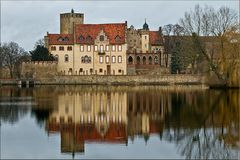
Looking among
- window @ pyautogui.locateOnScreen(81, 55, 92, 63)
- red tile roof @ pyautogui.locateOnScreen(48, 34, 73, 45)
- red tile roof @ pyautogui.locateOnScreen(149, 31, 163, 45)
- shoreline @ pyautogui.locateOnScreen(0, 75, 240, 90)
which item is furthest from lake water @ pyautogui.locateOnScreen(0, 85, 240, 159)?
red tile roof @ pyautogui.locateOnScreen(149, 31, 163, 45)

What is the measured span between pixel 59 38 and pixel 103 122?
206 ft

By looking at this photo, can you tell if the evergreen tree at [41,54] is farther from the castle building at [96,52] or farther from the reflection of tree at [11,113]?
the reflection of tree at [11,113]

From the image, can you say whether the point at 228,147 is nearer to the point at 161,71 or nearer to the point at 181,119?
the point at 181,119

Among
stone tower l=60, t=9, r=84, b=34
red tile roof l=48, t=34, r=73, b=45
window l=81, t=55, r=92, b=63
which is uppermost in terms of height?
stone tower l=60, t=9, r=84, b=34

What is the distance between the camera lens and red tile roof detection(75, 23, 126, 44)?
8688 centimetres

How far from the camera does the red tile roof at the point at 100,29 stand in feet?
285

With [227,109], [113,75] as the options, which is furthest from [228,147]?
[113,75]

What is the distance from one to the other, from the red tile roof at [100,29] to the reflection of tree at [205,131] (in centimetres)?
5674

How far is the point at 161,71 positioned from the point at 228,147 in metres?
68.9

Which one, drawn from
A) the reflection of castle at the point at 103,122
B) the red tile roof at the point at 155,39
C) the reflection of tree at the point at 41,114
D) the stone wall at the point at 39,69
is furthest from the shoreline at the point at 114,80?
the reflection of tree at the point at 41,114

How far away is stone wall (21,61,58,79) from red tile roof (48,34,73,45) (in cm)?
457

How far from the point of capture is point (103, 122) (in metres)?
25.0

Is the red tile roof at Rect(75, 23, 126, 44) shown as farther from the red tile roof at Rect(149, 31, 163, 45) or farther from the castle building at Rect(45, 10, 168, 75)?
the red tile roof at Rect(149, 31, 163, 45)

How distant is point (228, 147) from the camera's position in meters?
17.2
